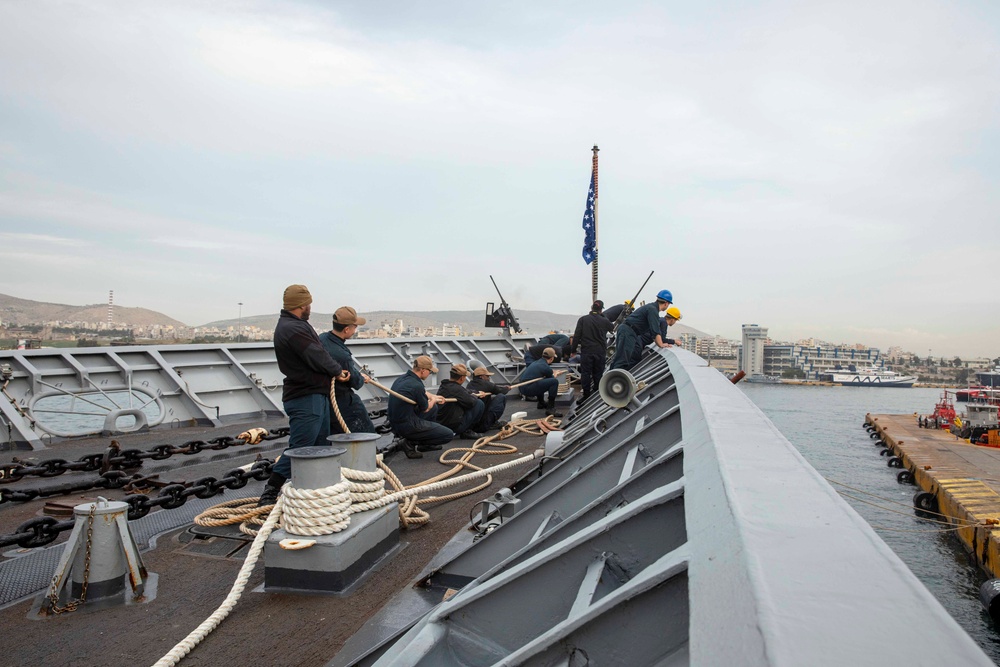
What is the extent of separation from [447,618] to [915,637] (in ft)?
3.85

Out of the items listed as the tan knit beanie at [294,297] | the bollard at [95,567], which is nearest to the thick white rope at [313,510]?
the bollard at [95,567]

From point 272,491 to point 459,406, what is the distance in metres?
3.32

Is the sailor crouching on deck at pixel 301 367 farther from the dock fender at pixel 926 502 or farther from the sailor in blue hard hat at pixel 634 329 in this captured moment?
the dock fender at pixel 926 502

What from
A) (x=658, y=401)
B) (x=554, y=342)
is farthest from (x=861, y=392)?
(x=658, y=401)

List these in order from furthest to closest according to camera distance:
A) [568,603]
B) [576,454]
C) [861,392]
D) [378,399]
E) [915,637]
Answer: [861,392] < [378,399] < [576,454] < [568,603] < [915,637]

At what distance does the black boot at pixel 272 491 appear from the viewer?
3.75 meters

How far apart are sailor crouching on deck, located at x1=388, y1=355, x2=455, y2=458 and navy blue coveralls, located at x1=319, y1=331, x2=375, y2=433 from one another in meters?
0.93

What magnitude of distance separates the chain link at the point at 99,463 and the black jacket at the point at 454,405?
2.23m

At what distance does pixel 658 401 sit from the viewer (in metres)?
3.76

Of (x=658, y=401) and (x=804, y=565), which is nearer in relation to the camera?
(x=804, y=565)

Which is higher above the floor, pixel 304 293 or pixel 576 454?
pixel 304 293

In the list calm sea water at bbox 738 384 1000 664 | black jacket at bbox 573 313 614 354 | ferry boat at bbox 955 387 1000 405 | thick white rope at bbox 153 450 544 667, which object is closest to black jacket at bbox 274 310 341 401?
thick white rope at bbox 153 450 544 667

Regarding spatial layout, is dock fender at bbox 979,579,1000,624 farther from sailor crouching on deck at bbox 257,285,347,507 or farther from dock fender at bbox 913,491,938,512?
sailor crouching on deck at bbox 257,285,347,507

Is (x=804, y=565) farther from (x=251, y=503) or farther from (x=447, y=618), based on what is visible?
(x=251, y=503)
